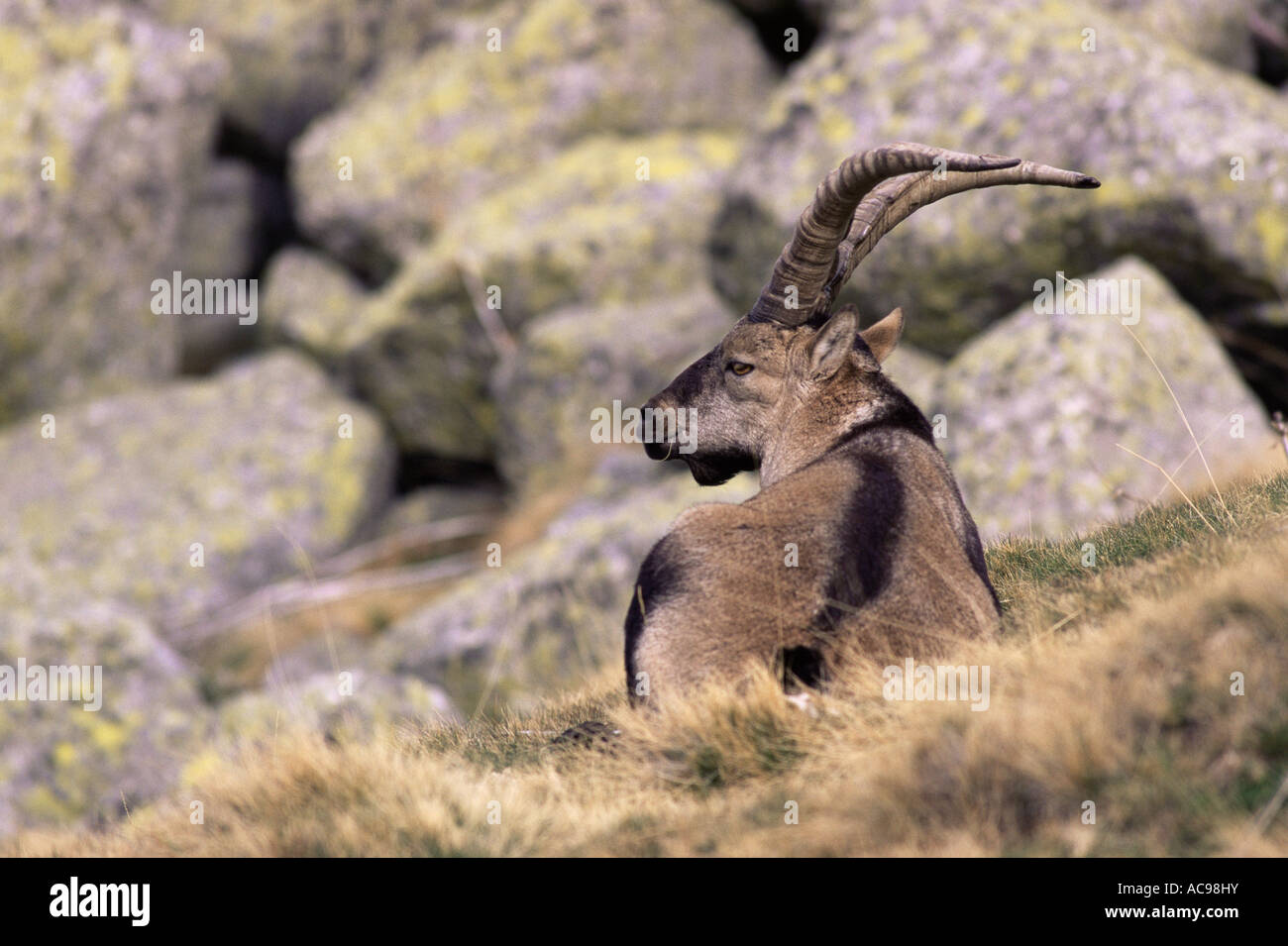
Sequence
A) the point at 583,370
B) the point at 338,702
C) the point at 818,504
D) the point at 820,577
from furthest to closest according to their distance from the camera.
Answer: the point at 583,370 → the point at 338,702 → the point at 818,504 → the point at 820,577

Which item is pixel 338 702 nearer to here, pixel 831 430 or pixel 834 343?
pixel 831 430

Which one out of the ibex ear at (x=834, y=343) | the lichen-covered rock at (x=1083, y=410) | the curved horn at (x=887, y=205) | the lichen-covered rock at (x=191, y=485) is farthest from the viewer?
the lichen-covered rock at (x=191, y=485)

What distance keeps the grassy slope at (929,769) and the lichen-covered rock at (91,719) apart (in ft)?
20.6

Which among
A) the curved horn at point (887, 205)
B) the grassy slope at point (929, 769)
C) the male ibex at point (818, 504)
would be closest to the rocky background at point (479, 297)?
the male ibex at point (818, 504)

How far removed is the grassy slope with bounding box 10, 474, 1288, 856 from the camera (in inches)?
170

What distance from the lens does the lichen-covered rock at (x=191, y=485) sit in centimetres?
2044

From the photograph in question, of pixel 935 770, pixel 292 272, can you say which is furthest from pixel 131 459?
pixel 935 770

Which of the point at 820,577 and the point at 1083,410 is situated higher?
the point at 1083,410

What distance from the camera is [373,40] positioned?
27703mm

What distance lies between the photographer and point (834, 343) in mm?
7844

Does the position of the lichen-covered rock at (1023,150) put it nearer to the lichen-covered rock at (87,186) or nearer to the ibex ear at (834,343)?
the ibex ear at (834,343)

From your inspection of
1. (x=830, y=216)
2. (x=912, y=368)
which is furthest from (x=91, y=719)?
(x=912, y=368)

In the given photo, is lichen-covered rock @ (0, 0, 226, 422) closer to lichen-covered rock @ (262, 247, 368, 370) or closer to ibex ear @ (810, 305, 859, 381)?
lichen-covered rock @ (262, 247, 368, 370)

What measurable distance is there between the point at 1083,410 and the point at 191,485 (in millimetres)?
15046
